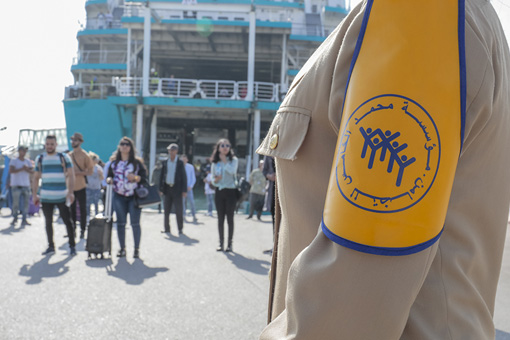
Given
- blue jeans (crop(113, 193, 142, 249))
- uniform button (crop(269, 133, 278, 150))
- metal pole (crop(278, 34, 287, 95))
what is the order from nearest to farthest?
uniform button (crop(269, 133, 278, 150)) → blue jeans (crop(113, 193, 142, 249)) → metal pole (crop(278, 34, 287, 95))

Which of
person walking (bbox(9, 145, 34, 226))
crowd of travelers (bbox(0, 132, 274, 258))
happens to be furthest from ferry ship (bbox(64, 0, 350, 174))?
crowd of travelers (bbox(0, 132, 274, 258))

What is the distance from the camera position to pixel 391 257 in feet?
2.81

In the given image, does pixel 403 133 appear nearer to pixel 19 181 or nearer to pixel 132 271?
pixel 132 271

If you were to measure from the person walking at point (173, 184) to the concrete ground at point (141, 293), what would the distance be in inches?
66.9

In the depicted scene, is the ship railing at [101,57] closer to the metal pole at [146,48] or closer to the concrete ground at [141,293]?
the metal pole at [146,48]

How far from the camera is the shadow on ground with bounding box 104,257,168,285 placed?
19.4ft

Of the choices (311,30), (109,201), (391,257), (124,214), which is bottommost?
(124,214)

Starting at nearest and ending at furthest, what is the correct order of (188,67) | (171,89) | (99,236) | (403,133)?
(403,133) → (99,236) → (171,89) → (188,67)

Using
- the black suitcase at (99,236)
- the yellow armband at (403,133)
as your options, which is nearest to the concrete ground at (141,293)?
the black suitcase at (99,236)

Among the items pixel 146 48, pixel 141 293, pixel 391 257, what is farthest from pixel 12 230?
pixel 146 48

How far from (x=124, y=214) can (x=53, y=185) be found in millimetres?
1169

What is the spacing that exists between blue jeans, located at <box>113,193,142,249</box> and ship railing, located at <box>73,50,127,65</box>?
2601 centimetres

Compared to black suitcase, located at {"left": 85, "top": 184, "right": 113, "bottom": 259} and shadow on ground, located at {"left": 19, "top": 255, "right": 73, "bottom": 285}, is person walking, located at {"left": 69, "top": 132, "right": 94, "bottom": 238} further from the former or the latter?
shadow on ground, located at {"left": 19, "top": 255, "right": 73, "bottom": 285}

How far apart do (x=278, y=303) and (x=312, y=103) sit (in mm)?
507
